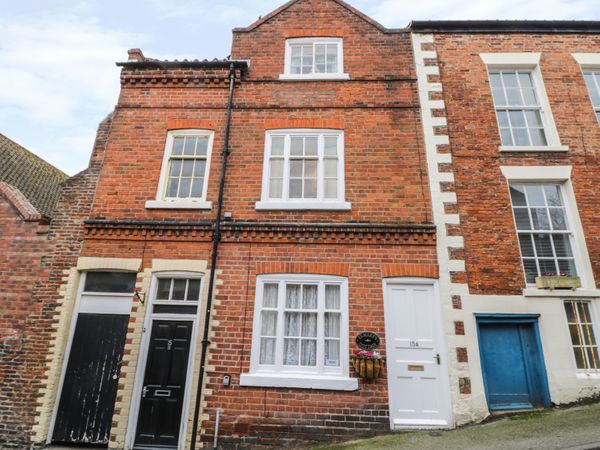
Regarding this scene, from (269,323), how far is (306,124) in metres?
4.78

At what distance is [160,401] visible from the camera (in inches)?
283

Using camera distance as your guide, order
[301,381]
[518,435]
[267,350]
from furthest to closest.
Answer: [267,350], [301,381], [518,435]

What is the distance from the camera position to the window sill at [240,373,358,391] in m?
6.92

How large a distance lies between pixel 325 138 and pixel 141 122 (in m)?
4.67

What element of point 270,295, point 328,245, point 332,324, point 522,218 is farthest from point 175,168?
point 522,218

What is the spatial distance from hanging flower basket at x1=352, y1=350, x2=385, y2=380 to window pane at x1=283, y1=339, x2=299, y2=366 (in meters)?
1.16

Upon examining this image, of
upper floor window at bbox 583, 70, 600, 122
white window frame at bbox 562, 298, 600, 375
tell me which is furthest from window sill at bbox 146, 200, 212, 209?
upper floor window at bbox 583, 70, 600, 122

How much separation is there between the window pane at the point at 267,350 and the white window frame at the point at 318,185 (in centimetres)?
285

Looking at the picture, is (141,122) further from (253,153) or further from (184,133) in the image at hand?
(253,153)

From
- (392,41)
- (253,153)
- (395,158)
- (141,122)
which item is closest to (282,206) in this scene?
(253,153)

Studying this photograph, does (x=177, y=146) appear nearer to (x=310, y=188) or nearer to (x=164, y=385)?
(x=310, y=188)

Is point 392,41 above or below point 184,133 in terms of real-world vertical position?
above

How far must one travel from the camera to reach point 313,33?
991cm

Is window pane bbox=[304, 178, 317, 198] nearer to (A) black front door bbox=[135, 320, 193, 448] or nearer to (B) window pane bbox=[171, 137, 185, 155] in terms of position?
(B) window pane bbox=[171, 137, 185, 155]
